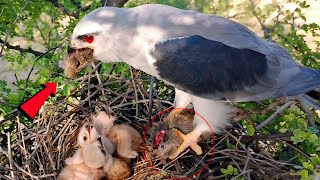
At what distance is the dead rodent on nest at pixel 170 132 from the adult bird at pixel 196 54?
0.04 meters

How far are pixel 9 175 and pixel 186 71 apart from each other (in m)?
0.58

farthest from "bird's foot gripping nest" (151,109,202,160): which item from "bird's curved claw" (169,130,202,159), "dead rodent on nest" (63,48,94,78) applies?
"dead rodent on nest" (63,48,94,78)

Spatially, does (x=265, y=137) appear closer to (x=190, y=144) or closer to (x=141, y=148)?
(x=190, y=144)

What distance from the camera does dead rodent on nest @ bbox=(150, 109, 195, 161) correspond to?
160 cm

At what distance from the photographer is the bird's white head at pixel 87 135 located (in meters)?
1.60

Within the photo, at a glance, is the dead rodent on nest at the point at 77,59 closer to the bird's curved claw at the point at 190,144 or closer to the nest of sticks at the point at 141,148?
the nest of sticks at the point at 141,148

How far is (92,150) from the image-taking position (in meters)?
1.56

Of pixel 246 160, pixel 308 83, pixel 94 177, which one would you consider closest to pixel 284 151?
pixel 308 83

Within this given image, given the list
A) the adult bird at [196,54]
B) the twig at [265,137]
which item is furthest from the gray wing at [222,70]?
the twig at [265,137]

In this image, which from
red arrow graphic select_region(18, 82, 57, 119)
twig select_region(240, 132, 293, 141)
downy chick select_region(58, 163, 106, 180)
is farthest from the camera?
red arrow graphic select_region(18, 82, 57, 119)

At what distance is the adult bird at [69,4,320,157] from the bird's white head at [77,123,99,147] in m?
0.24

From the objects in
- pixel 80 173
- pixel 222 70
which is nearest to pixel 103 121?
pixel 80 173

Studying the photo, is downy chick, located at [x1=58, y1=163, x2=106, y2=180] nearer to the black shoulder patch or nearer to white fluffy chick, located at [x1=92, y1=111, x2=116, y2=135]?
white fluffy chick, located at [x1=92, y1=111, x2=116, y2=135]

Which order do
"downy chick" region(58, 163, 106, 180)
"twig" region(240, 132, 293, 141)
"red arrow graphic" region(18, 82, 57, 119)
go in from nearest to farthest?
"twig" region(240, 132, 293, 141)
"downy chick" region(58, 163, 106, 180)
"red arrow graphic" region(18, 82, 57, 119)
